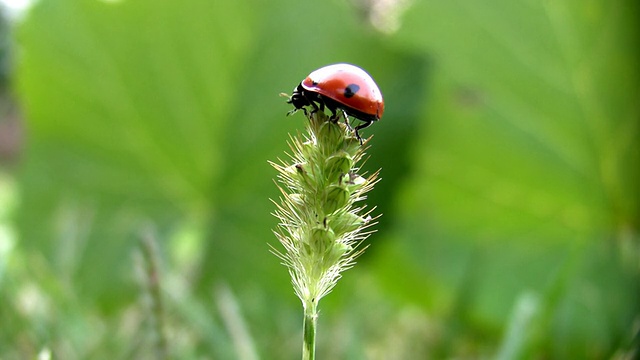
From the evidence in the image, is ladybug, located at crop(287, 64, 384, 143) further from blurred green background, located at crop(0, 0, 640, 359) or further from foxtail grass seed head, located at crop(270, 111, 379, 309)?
blurred green background, located at crop(0, 0, 640, 359)

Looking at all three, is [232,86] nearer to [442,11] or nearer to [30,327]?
[442,11]

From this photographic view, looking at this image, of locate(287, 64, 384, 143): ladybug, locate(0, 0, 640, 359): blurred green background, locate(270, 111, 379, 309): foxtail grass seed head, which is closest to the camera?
locate(270, 111, 379, 309): foxtail grass seed head

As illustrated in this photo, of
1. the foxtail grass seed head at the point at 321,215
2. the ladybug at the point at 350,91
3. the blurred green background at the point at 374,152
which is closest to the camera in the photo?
the foxtail grass seed head at the point at 321,215

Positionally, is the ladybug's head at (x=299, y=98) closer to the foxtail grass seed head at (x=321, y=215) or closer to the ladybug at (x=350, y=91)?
the ladybug at (x=350, y=91)

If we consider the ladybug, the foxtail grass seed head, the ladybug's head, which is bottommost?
the foxtail grass seed head

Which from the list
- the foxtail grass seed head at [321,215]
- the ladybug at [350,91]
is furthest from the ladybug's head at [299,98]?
the foxtail grass seed head at [321,215]

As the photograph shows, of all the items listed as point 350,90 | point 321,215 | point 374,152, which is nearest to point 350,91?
point 350,90

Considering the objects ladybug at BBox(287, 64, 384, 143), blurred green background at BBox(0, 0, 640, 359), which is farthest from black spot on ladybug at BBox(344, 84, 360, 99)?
blurred green background at BBox(0, 0, 640, 359)
